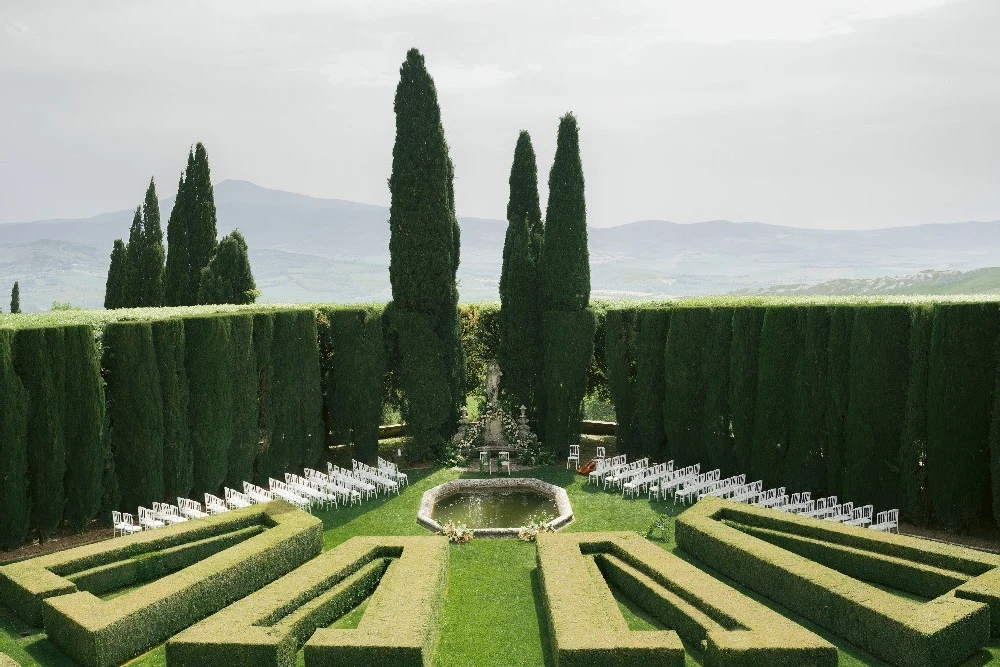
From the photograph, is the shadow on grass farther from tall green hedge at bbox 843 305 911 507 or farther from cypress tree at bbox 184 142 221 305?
cypress tree at bbox 184 142 221 305

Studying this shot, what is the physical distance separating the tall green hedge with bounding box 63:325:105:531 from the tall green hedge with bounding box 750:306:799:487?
56.7 feet

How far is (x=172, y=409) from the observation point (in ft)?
60.5

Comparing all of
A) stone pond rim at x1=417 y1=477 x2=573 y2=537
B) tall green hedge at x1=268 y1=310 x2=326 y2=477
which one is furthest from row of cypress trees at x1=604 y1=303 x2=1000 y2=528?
tall green hedge at x1=268 y1=310 x2=326 y2=477

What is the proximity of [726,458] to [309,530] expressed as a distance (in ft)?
41.5

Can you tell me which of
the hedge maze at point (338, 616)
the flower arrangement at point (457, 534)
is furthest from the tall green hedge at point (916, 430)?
the hedge maze at point (338, 616)

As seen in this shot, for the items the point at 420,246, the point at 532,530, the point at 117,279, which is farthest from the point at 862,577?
the point at 117,279

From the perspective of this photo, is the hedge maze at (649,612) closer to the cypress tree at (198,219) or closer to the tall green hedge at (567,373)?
the tall green hedge at (567,373)

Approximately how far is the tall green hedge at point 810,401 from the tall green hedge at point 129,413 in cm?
1703

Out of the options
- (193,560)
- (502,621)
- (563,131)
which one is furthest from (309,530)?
(563,131)

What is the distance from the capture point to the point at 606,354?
25.0 m

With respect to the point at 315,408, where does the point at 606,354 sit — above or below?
above

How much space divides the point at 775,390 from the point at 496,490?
8.56 metres

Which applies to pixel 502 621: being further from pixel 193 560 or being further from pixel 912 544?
pixel 912 544

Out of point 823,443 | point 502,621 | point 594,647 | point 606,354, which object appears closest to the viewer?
point 594,647
